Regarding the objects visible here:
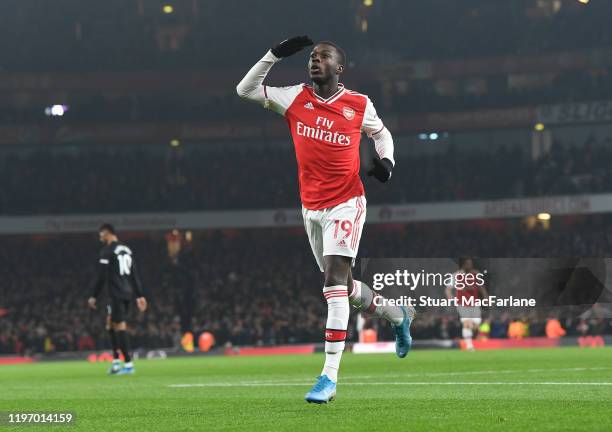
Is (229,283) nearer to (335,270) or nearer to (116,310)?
(116,310)

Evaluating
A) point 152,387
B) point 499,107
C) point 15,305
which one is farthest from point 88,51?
point 152,387

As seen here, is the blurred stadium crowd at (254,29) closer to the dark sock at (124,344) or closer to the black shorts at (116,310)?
the black shorts at (116,310)

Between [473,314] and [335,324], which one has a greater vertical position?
[335,324]

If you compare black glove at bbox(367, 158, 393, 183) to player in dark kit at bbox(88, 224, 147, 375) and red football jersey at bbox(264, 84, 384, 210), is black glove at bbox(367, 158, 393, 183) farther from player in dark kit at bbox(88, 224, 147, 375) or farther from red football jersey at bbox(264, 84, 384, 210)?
player in dark kit at bbox(88, 224, 147, 375)

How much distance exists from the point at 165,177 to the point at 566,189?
57.2ft

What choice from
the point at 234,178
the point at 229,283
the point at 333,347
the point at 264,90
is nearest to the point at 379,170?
the point at 264,90

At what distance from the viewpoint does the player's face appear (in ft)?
25.1

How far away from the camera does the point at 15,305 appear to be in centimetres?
3891

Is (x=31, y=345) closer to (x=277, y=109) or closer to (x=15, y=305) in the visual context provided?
(x=15, y=305)

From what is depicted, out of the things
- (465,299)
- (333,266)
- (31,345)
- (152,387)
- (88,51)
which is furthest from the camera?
(88,51)

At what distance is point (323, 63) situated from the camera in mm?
7684

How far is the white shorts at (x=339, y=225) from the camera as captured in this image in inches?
299

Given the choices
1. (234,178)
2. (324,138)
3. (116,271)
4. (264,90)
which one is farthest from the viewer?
(234,178)

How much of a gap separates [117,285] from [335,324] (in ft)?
28.9
